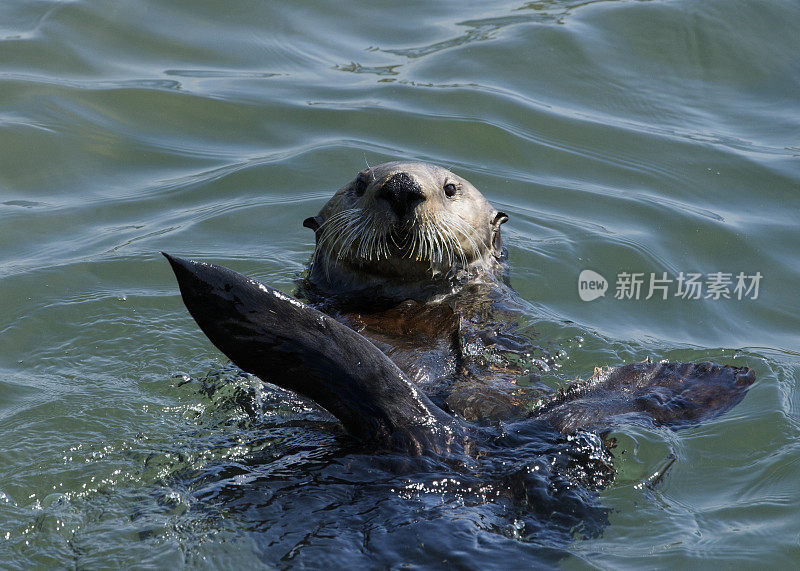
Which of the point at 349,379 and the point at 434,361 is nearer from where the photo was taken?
the point at 349,379

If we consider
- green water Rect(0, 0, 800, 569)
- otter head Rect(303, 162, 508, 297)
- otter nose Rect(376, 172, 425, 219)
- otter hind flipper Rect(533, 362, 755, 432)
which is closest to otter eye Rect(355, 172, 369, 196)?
otter head Rect(303, 162, 508, 297)

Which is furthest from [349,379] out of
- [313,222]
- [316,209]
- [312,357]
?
[316,209]

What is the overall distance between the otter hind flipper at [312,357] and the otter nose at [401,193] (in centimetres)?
161

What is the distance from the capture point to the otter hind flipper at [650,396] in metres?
3.49

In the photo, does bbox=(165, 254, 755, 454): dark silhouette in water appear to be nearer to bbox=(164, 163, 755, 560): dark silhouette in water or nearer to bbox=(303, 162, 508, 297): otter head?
bbox=(164, 163, 755, 560): dark silhouette in water

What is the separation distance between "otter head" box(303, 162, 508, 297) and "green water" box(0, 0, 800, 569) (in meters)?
0.69

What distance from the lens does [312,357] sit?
3035mm

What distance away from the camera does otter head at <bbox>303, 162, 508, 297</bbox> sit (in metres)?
4.68

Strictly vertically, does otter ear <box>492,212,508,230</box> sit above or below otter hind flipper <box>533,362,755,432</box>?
above

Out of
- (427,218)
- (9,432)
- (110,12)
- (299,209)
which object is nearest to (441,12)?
(110,12)

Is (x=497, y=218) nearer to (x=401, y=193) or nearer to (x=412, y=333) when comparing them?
(x=401, y=193)

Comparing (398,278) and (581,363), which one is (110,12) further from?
(581,363)

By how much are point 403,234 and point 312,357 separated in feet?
5.81

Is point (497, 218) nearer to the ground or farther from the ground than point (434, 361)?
farther from the ground
